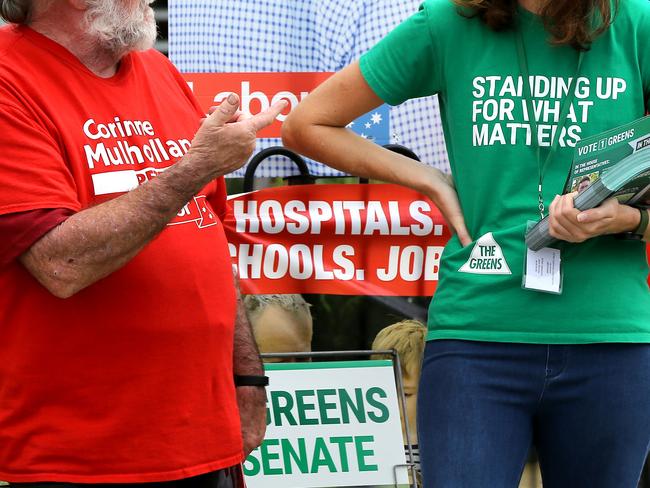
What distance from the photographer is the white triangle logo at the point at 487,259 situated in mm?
2094

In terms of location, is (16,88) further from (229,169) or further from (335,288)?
(335,288)

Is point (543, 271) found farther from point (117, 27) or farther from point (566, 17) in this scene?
point (117, 27)

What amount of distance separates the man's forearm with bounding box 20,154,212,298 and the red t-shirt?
0.05 meters

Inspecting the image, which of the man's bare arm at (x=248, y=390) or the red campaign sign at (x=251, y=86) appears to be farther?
the red campaign sign at (x=251, y=86)

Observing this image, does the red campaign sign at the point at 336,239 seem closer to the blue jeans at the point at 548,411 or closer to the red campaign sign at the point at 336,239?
the red campaign sign at the point at 336,239

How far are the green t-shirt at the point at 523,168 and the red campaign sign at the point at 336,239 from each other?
138 centimetres

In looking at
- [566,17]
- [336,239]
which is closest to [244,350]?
[566,17]

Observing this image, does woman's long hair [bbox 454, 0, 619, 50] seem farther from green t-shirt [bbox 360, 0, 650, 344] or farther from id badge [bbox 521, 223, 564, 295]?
id badge [bbox 521, 223, 564, 295]

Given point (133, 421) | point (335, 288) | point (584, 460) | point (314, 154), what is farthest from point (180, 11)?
point (584, 460)

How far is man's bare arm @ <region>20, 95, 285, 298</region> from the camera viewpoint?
1.89m

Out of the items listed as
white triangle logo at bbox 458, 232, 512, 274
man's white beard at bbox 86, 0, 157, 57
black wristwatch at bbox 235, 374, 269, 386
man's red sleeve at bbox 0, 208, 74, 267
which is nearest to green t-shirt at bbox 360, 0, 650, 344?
white triangle logo at bbox 458, 232, 512, 274

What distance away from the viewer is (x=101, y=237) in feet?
6.19

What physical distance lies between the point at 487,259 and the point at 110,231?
0.73 meters

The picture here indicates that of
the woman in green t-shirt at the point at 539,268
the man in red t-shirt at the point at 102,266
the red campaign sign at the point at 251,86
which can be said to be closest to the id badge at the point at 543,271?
the woman in green t-shirt at the point at 539,268
